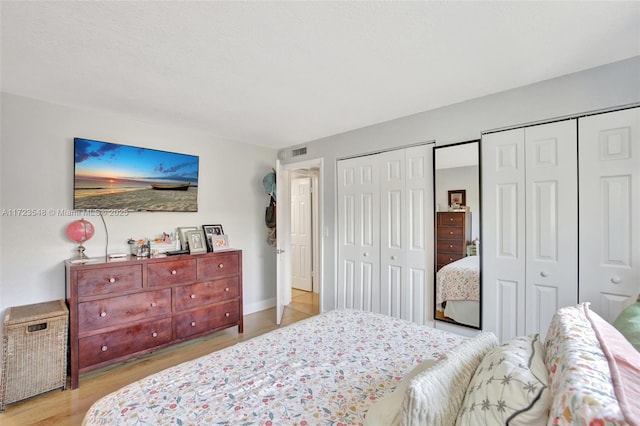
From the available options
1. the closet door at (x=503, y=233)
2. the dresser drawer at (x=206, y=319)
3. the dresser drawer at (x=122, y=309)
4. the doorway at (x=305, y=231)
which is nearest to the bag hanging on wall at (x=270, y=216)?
the doorway at (x=305, y=231)

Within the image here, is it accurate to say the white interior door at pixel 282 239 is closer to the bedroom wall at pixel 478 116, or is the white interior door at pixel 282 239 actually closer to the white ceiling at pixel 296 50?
the bedroom wall at pixel 478 116

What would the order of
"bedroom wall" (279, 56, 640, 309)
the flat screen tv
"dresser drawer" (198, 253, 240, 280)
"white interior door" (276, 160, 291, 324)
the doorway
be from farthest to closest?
the doorway < "white interior door" (276, 160, 291, 324) < "dresser drawer" (198, 253, 240, 280) < the flat screen tv < "bedroom wall" (279, 56, 640, 309)

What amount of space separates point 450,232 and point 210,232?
2.76m

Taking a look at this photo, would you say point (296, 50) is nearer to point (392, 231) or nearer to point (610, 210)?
point (392, 231)

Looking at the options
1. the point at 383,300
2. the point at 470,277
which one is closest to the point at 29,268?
the point at 383,300

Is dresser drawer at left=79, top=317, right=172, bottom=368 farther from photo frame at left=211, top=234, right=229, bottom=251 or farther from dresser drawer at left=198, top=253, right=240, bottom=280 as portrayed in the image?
photo frame at left=211, top=234, right=229, bottom=251

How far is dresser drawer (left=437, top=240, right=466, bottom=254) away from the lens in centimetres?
271

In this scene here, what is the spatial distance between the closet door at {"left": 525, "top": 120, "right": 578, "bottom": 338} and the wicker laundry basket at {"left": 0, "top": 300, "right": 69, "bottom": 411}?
3.79 meters

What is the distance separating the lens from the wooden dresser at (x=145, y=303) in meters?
2.44

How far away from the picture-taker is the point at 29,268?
256 centimetres

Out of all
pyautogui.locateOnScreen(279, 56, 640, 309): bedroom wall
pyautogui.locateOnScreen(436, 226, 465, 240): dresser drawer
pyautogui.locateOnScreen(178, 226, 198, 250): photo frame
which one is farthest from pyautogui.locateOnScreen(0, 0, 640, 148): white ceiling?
pyautogui.locateOnScreen(178, 226, 198, 250): photo frame

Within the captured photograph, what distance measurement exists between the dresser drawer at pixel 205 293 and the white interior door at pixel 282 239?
598 mm

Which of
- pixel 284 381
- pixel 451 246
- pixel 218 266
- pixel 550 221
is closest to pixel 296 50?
pixel 284 381

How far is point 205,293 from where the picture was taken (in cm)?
324
